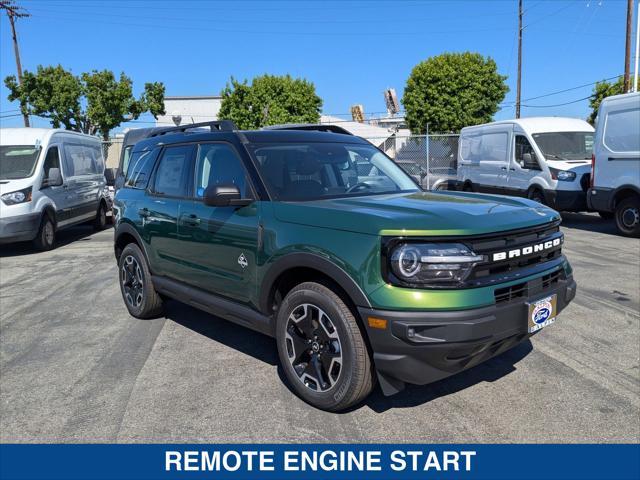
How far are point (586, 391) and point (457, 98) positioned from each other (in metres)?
32.8

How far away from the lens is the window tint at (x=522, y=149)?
481 inches

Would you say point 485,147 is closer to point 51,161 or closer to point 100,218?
point 100,218

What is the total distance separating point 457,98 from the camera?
33969 millimetres

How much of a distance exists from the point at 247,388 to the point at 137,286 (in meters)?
2.22

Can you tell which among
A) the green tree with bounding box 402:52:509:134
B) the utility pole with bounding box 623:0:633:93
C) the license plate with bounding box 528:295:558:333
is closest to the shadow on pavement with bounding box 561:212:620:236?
the license plate with bounding box 528:295:558:333

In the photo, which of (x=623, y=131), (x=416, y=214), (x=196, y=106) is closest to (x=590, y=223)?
(x=623, y=131)

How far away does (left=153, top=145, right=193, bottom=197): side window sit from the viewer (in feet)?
15.2

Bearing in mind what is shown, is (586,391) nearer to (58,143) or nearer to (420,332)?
(420,332)

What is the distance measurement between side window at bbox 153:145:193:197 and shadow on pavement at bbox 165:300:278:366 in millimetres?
1345

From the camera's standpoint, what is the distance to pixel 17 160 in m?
10.1

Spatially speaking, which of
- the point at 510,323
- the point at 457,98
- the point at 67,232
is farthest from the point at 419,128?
the point at 510,323

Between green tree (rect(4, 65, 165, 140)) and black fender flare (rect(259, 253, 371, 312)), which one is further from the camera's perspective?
green tree (rect(4, 65, 165, 140))

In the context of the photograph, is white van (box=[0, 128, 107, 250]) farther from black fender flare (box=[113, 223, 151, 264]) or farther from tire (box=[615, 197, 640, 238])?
tire (box=[615, 197, 640, 238])

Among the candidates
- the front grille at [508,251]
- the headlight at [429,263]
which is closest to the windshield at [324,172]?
the headlight at [429,263]
